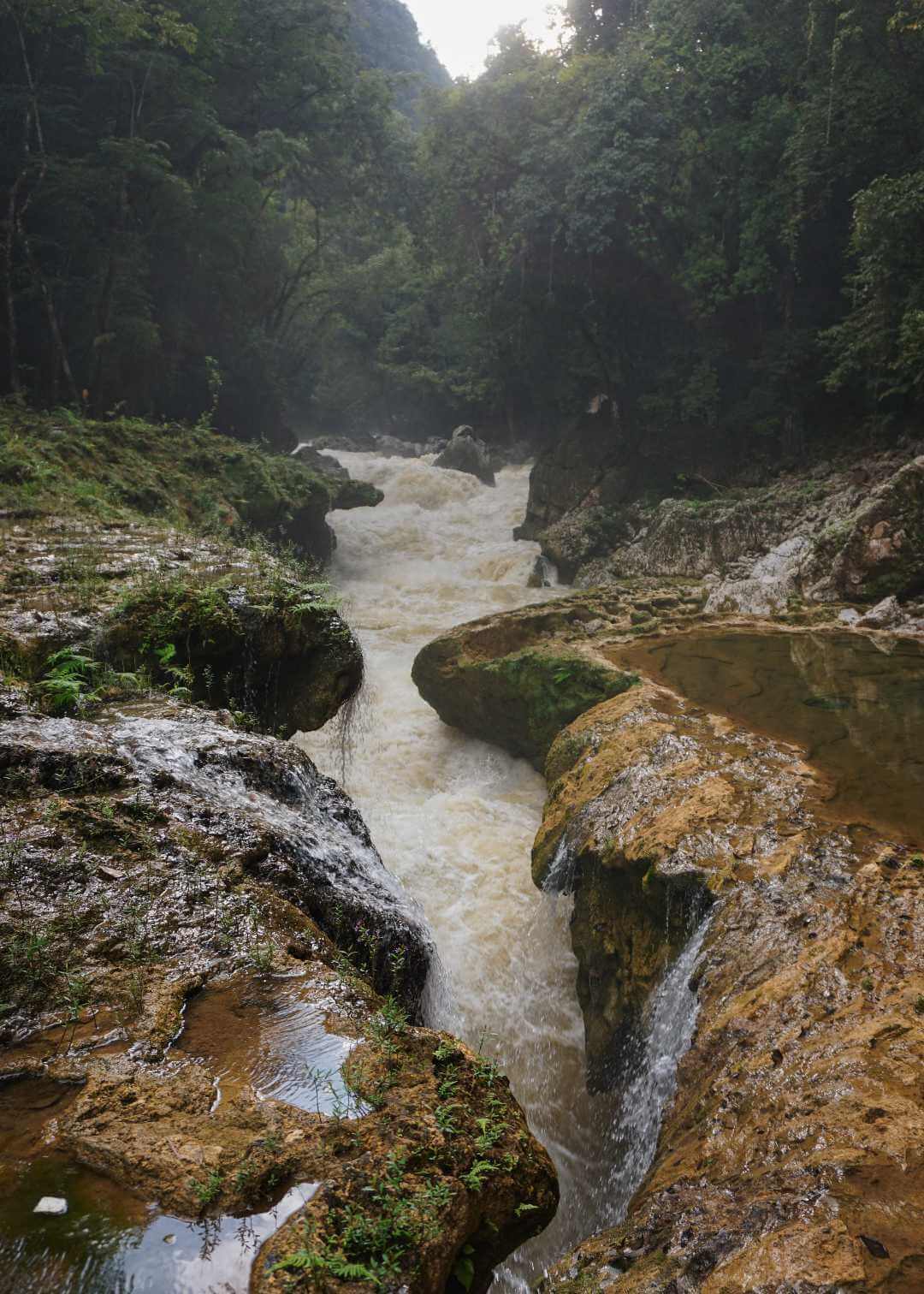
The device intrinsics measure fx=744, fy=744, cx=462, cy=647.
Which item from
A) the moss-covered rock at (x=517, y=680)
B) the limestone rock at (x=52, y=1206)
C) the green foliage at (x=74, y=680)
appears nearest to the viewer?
the limestone rock at (x=52, y=1206)

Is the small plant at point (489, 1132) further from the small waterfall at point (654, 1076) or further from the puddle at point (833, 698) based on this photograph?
the puddle at point (833, 698)

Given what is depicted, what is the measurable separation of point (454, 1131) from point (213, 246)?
18481 mm

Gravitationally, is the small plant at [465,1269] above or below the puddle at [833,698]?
below

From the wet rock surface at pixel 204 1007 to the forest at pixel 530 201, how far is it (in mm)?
11540

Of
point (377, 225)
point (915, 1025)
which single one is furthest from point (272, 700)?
point (377, 225)

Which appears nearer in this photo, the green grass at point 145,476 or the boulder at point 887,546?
the green grass at point 145,476

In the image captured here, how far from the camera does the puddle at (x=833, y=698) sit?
4.50 metres

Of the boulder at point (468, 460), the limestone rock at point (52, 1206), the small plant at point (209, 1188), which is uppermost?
the boulder at point (468, 460)

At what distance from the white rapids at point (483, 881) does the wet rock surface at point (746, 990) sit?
0.31 meters

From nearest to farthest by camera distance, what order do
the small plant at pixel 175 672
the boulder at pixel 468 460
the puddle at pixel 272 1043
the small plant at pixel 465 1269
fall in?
the small plant at pixel 465 1269, the puddle at pixel 272 1043, the small plant at pixel 175 672, the boulder at pixel 468 460

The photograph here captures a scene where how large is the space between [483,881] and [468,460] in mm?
18264

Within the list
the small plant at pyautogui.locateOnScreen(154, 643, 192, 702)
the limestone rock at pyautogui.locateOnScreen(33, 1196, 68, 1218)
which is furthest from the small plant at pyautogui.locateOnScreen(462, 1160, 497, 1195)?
the small plant at pyautogui.locateOnScreen(154, 643, 192, 702)

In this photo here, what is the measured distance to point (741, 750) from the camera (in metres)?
5.19

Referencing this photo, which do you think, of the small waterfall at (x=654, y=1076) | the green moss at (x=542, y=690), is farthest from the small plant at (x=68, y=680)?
the green moss at (x=542, y=690)
